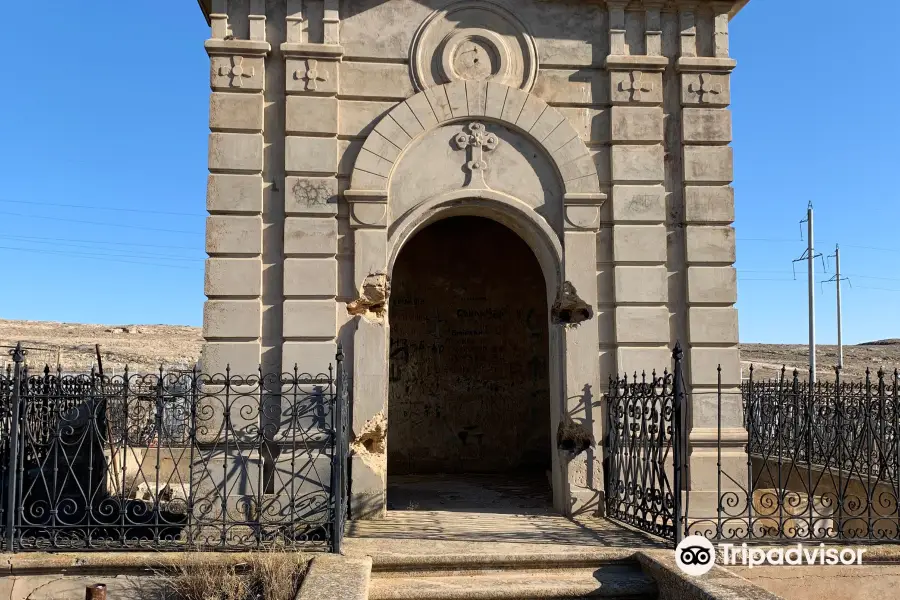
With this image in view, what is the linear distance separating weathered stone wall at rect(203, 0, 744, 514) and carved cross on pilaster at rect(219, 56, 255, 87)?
0.02m

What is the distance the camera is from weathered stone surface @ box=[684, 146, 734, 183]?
9.61 metres

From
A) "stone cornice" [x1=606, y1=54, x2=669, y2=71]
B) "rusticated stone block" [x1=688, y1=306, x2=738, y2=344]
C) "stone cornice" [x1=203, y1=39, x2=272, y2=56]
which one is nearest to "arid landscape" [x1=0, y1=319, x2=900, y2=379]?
"stone cornice" [x1=203, y1=39, x2=272, y2=56]

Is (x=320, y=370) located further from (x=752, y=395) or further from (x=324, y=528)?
(x=752, y=395)

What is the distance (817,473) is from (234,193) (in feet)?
29.3

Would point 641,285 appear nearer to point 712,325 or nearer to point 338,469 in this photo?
point 712,325

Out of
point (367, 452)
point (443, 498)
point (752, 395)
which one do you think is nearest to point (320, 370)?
point (367, 452)

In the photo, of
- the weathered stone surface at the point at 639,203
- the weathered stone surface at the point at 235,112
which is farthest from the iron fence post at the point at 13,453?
the weathered stone surface at the point at 639,203

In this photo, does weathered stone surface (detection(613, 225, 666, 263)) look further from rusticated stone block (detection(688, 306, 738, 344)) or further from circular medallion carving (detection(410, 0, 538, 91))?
circular medallion carving (detection(410, 0, 538, 91))

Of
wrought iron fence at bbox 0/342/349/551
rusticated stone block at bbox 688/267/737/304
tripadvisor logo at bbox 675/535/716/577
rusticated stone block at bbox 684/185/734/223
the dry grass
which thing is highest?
rusticated stone block at bbox 684/185/734/223

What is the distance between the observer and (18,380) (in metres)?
7.55

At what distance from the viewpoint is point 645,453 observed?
832cm

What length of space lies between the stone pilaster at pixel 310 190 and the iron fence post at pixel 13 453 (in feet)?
8.66

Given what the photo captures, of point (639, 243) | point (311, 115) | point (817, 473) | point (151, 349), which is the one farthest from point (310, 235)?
point (151, 349)

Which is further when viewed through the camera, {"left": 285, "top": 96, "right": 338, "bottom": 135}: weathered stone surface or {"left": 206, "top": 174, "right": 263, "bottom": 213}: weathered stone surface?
{"left": 285, "top": 96, "right": 338, "bottom": 135}: weathered stone surface
